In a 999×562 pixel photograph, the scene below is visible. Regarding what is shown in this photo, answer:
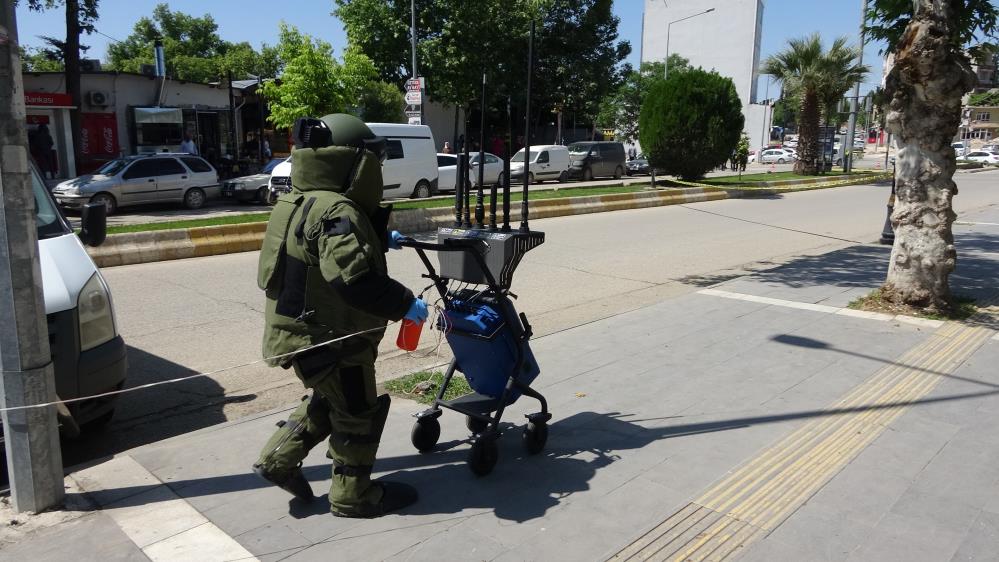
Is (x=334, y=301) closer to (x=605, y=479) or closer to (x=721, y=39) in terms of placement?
(x=605, y=479)

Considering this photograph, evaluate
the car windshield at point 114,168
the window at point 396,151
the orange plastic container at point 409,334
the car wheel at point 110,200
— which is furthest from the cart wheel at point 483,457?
the car windshield at point 114,168

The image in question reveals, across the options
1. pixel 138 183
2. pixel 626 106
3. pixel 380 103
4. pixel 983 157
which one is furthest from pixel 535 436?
pixel 983 157

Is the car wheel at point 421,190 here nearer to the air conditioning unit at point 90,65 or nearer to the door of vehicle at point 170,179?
the door of vehicle at point 170,179

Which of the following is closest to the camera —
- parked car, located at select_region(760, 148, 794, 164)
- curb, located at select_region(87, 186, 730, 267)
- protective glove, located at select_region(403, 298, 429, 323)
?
protective glove, located at select_region(403, 298, 429, 323)

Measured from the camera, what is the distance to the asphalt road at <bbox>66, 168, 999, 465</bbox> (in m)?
5.45

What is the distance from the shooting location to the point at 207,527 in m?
3.36

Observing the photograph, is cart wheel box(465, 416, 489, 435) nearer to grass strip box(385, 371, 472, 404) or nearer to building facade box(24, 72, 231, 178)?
grass strip box(385, 371, 472, 404)

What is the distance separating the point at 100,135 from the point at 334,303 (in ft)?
92.4

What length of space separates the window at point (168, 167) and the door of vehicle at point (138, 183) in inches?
3.3

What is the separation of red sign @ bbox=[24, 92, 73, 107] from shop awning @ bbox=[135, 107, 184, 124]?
5.32 metres

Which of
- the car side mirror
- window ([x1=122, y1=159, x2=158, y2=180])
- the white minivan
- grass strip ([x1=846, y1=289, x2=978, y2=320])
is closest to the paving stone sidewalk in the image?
the white minivan

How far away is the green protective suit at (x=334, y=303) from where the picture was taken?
301 centimetres

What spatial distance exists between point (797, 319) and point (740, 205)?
48.0 feet

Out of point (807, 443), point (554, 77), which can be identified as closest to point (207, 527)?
point (807, 443)
